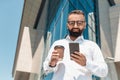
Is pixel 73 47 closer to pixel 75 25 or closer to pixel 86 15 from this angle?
pixel 75 25

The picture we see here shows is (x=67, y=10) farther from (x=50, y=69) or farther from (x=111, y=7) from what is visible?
(x=50, y=69)

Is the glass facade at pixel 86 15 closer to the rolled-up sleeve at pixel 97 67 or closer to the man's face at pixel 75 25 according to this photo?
the man's face at pixel 75 25

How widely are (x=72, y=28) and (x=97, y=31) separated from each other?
319 inches

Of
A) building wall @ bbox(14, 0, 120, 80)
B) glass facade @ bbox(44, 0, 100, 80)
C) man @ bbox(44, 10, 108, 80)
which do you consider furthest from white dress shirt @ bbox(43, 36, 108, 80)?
glass facade @ bbox(44, 0, 100, 80)

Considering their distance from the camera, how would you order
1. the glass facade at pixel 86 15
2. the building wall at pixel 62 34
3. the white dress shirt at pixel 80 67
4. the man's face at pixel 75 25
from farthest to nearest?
the building wall at pixel 62 34 < the glass facade at pixel 86 15 < the man's face at pixel 75 25 < the white dress shirt at pixel 80 67

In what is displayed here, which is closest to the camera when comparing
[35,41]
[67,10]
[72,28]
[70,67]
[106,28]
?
[70,67]

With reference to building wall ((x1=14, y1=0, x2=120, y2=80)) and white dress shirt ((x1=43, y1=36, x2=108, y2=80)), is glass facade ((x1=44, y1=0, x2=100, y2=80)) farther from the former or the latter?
white dress shirt ((x1=43, y1=36, x2=108, y2=80))

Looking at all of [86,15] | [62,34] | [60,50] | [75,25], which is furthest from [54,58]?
[86,15]

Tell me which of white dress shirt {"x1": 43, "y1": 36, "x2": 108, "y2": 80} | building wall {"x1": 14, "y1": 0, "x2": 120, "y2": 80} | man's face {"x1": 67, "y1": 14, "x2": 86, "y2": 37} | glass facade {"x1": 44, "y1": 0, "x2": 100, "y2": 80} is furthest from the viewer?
building wall {"x1": 14, "y1": 0, "x2": 120, "y2": 80}

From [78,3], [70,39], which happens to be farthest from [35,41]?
[70,39]

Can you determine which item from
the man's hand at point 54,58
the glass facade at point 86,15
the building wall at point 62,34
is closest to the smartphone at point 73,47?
the man's hand at point 54,58

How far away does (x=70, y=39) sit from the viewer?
7.61 feet

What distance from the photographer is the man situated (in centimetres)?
207

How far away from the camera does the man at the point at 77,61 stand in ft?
6.78
